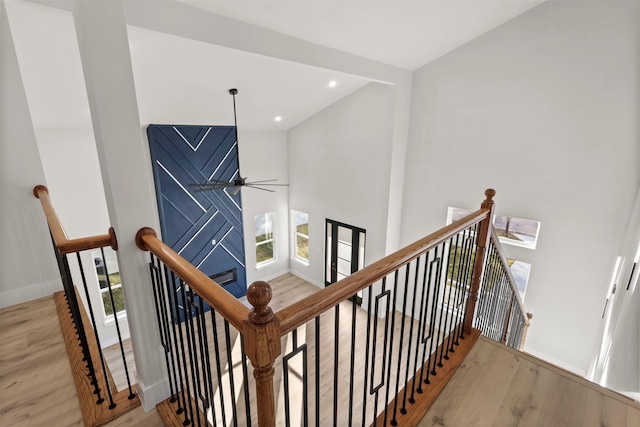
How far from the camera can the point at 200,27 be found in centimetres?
287

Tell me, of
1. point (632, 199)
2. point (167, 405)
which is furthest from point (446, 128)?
point (167, 405)

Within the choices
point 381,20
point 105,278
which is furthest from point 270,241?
point 381,20

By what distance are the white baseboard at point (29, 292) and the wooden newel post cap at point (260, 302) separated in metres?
3.25

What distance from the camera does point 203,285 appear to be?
108 centimetres

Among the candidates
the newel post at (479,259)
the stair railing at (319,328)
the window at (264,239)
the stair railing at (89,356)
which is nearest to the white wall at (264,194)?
the window at (264,239)

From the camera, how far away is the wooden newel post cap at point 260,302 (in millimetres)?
761

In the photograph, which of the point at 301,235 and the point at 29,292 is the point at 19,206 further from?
the point at 301,235

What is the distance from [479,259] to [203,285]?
1.92 metres

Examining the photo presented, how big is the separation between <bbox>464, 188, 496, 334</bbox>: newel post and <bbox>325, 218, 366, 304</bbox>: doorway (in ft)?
13.3

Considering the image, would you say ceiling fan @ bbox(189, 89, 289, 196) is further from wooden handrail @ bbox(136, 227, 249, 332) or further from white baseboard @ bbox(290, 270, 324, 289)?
wooden handrail @ bbox(136, 227, 249, 332)

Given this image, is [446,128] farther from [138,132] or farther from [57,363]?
[57,363]

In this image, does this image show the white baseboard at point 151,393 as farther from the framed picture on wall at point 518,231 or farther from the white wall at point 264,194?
the white wall at point 264,194

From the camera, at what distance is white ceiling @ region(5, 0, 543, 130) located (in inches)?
105

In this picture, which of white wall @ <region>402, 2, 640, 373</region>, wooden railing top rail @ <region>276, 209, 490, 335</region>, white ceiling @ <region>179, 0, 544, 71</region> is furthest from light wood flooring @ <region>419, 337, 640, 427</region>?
white ceiling @ <region>179, 0, 544, 71</region>
